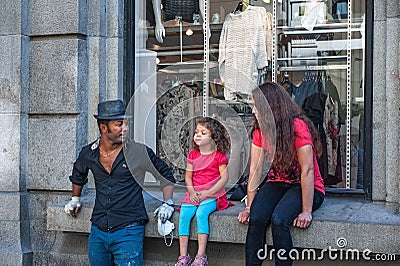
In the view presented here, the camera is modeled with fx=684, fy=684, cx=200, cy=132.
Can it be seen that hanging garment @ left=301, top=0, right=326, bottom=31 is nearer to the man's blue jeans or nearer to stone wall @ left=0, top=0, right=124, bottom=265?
stone wall @ left=0, top=0, right=124, bottom=265

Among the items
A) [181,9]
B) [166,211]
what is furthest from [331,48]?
[166,211]

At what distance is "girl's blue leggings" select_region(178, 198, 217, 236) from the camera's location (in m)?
5.89

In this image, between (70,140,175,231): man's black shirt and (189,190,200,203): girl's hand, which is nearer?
(70,140,175,231): man's black shirt

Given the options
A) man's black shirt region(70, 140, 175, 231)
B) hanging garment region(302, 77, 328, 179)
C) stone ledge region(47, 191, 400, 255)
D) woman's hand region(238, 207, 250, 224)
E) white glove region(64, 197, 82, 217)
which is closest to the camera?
stone ledge region(47, 191, 400, 255)

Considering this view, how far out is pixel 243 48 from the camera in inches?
284

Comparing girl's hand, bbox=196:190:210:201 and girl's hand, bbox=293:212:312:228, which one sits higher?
girl's hand, bbox=196:190:210:201

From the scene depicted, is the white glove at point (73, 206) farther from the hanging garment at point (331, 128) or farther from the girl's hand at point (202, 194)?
the hanging garment at point (331, 128)

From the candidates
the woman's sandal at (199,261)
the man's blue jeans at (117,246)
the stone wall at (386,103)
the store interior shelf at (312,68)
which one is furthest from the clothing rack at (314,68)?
the man's blue jeans at (117,246)

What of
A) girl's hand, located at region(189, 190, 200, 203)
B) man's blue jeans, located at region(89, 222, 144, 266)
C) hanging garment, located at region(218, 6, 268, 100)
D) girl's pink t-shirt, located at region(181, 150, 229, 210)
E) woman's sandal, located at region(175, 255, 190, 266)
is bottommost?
woman's sandal, located at region(175, 255, 190, 266)

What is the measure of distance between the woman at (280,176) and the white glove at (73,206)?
1.53m

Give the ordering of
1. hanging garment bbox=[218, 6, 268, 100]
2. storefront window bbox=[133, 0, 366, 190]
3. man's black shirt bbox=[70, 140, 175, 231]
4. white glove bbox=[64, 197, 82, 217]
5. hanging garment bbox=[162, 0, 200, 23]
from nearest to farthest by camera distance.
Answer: man's black shirt bbox=[70, 140, 175, 231], white glove bbox=[64, 197, 82, 217], storefront window bbox=[133, 0, 366, 190], hanging garment bbox=[218, 6, 268, 100], hanging garment bbox=[162, 0, 200, 23]

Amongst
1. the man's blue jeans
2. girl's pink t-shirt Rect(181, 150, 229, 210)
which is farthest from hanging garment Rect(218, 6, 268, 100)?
the man's blue jeans

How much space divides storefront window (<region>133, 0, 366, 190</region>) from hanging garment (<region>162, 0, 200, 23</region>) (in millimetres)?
11

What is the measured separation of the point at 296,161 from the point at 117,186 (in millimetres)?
1486
